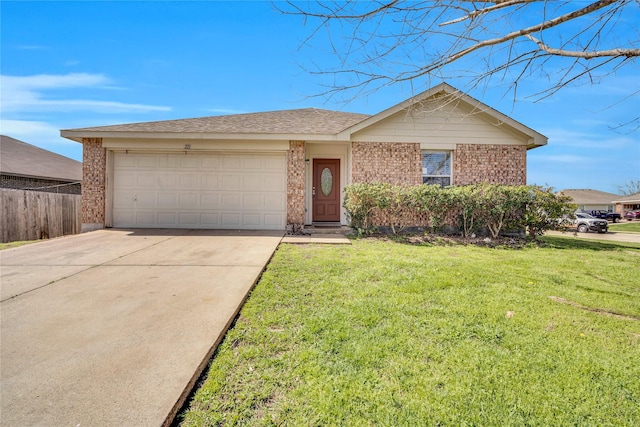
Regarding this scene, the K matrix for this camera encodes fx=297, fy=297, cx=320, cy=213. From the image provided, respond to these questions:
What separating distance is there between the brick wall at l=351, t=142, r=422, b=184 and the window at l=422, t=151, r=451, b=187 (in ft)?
0.81

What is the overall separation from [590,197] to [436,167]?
52263 mm

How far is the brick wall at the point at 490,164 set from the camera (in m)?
9.78

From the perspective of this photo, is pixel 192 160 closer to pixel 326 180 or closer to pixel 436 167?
pixel 326 180

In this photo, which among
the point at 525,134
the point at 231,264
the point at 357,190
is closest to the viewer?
the point at 231,264

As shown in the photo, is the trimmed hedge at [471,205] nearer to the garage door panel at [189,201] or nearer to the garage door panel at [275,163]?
the garage door panel at [275,163]

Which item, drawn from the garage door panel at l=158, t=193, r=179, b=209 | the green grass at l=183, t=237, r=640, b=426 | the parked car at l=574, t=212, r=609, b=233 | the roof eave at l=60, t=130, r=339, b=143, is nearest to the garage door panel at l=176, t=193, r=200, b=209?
the garage door panel at l=158, t=193, r=179, b=209

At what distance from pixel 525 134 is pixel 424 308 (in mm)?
8924

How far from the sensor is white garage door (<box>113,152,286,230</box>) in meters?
9.65

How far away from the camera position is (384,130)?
9.67 meters

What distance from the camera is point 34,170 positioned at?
599 inches

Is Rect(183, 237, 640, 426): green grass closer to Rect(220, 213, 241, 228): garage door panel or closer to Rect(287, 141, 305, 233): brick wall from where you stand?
Rect(287, 141, 305, 233): brick wall

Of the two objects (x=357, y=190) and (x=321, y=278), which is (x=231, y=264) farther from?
(x=357, y=190)

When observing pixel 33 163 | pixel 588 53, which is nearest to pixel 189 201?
pixel 588 53

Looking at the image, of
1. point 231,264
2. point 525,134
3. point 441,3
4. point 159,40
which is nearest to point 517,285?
point 441,3
